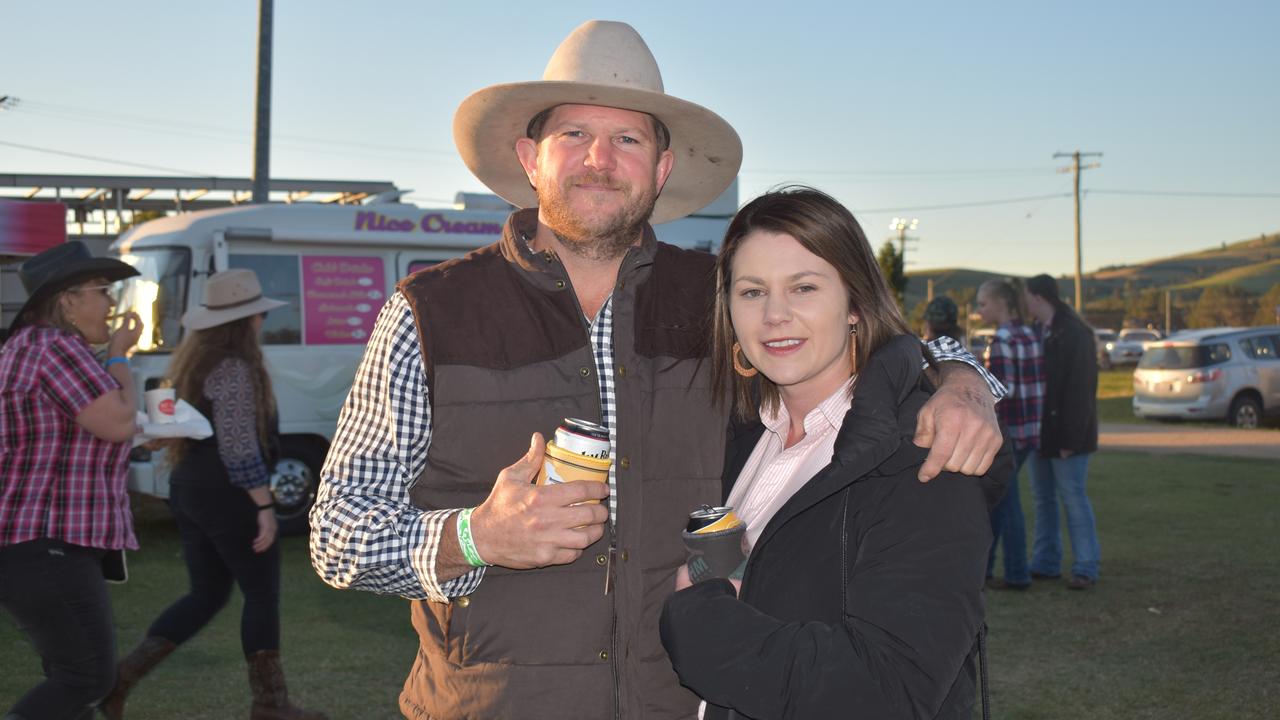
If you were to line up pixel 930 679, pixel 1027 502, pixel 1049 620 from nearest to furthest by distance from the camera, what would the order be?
1. pixel 930 679
2. pixel 1049 620
3. pixel 1027 502

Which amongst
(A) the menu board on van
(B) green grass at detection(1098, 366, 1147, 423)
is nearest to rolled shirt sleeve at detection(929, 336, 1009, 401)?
(A) the menu board on van

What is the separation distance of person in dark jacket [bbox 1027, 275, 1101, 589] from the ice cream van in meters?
5.54

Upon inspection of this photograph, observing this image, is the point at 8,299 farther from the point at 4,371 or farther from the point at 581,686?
the point at 581,686

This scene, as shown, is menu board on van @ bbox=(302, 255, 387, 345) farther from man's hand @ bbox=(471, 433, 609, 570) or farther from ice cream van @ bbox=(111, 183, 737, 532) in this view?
man's hand @ bbox=(471, 433, 609, 570)

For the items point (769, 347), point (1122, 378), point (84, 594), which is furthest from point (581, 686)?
point (1122, 378)

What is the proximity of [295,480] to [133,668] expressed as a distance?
16.8 ft

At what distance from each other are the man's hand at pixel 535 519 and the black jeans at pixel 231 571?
3505 mm

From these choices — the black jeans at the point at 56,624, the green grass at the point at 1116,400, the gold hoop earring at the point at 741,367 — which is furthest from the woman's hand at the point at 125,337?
the green grass at the point at 1116,400

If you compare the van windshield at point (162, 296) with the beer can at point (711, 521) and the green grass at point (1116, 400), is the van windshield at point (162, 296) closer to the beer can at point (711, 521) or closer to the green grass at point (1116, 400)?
the beer can at point (711, 521)

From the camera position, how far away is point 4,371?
12.9 feet

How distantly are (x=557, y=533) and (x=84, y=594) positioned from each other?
2537 millimetres

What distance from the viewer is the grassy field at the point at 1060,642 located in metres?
5.60

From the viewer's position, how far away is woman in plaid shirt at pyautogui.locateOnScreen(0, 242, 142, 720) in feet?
12.3

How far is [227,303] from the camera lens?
5.84m
